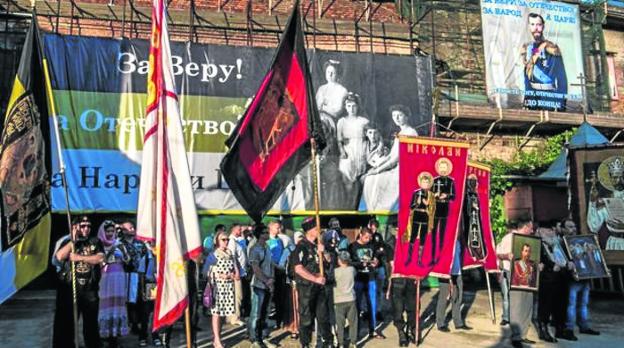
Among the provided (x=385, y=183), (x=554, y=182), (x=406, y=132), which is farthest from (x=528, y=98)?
(x=385, y=183)

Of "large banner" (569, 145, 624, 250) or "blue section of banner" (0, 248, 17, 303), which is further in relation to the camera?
"large banner" (569, 145, 624, 250)

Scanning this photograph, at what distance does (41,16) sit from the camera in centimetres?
1278

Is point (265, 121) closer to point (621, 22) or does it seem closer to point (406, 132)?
point (406, 132)

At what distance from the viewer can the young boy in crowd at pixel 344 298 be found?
6688 mm

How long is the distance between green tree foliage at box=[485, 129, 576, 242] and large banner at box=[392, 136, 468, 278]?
742cm

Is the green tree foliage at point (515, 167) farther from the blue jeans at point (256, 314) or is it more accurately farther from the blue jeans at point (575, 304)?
the blue jeans at point (256, 314)

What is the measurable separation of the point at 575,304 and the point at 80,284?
7.08 metres

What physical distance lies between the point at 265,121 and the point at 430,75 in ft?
31.0

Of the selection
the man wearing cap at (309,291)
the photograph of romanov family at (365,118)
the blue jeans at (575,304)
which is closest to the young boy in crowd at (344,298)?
the man wearing cap at (309,291)

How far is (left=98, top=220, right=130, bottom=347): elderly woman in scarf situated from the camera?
6.28 meters

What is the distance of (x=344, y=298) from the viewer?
22.0 ft

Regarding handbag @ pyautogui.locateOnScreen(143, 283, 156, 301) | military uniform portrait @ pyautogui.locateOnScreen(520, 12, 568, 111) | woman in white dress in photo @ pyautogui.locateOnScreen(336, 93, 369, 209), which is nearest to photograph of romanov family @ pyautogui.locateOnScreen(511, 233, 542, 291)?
handbag @ pyautogui.locateOnScreen(143, 283, 156, 301)

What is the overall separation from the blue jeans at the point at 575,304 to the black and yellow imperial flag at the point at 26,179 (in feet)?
23.6

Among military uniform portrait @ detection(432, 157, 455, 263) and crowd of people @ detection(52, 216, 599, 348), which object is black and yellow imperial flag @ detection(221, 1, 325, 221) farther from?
military uniform portrait @ detection(432, 157, 455, 263)
